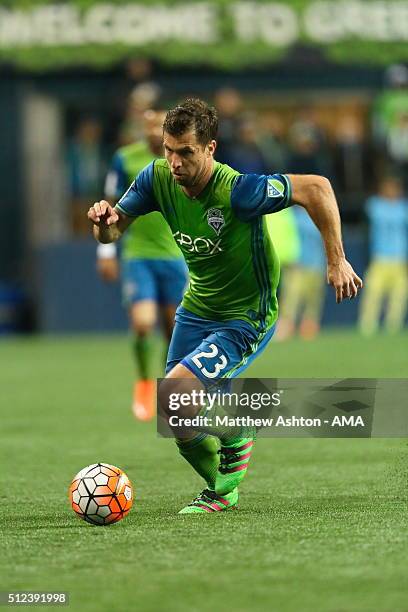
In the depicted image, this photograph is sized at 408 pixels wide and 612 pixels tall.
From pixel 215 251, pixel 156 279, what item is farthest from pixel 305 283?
pixel 215 251

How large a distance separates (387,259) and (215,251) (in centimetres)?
1562

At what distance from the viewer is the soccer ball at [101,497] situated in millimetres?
5965

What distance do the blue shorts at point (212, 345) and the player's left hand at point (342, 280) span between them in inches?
25.3

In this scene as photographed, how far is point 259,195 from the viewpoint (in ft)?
20.3

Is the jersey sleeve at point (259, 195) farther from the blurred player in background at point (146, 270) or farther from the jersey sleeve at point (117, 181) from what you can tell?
the blurred player in background at point (146, 270)

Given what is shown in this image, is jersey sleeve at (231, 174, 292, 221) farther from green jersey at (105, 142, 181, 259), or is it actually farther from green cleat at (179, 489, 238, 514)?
green jersey at (105, 142, 181, 259)

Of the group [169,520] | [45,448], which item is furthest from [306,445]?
[169,520]

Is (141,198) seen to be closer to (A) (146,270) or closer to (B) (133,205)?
(B) (133,205)

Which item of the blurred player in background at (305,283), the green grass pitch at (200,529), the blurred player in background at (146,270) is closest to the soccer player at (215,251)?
the green grass pitch at (200,529)

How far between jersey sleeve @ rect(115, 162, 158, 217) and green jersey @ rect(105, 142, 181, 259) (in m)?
3.95

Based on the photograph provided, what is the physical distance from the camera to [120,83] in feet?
76.5

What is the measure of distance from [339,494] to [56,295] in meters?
15.6

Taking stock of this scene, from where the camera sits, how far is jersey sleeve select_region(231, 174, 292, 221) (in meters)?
6.16

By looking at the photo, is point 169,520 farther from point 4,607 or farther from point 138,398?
point 138,398
